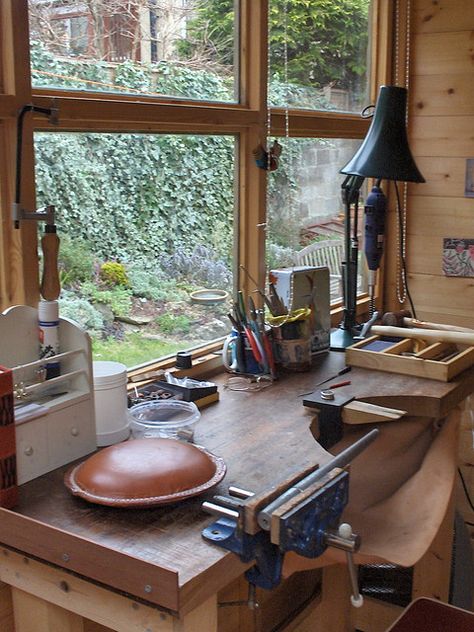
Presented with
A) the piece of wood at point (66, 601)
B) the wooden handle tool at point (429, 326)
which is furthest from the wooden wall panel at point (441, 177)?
the piece of wood at point (66, 601)

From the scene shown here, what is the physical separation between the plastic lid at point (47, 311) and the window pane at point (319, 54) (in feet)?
4.10

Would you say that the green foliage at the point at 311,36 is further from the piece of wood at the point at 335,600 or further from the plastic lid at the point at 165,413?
the piece of wood at the point at 335,600

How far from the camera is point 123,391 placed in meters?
1.77

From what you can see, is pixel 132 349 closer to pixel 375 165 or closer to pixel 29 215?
pixel 29 215

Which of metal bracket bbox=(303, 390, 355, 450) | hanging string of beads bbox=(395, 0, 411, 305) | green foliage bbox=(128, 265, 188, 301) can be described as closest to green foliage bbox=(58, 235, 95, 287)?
green foliage bbox=(128, 265, 188, 301)

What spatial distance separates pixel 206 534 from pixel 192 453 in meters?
0.23

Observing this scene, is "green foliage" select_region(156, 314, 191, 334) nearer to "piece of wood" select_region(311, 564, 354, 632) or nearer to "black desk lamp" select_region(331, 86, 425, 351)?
"black desk lamp" select_region(331, 86, 425, 351)

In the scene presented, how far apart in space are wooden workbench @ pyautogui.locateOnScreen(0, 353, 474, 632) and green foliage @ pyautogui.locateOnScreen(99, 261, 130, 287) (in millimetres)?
526

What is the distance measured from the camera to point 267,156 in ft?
8.21

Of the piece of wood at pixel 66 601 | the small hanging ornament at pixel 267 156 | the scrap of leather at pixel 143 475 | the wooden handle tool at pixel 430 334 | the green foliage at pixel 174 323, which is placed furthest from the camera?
the small hanging ornament at pixel 267 156

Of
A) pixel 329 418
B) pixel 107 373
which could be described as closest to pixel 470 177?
pixel 329 418

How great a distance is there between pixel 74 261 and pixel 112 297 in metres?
0.16

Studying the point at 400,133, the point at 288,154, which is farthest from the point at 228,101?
the point at 400,133

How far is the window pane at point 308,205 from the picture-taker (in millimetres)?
2744
